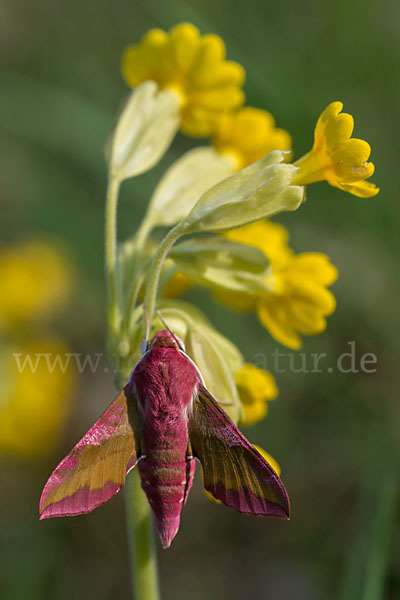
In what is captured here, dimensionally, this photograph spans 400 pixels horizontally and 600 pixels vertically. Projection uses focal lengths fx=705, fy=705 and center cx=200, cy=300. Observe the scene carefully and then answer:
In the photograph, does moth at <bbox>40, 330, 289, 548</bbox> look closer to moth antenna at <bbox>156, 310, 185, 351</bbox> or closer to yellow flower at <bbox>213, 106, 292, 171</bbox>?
moth antenna at <bbox>156, 310, 185, 351</bbox>

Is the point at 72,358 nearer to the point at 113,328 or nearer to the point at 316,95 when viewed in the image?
the point at 316,95

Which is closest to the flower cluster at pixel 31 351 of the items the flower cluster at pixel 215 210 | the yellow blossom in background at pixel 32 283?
the yellow blossom in background at pixel 32 283

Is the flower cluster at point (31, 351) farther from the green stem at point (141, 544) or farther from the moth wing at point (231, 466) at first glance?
the moth wing at point (231, 466)

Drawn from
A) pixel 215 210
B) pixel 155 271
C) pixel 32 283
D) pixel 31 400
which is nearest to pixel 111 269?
pixel 155 271

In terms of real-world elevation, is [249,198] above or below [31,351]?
below

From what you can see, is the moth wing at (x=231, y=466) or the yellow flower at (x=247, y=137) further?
the yellow flower at (x=247, y=137)

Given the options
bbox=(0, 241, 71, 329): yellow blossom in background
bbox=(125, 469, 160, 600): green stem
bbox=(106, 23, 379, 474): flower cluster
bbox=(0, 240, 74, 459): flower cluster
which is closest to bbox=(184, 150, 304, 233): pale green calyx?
bbox=(106, 23, 379, 474): flower cluster

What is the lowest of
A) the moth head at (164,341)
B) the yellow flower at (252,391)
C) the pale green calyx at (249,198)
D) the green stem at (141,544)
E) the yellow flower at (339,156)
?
the green stem at (141,544)

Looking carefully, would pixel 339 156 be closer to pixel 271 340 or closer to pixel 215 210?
pixel 215 210
